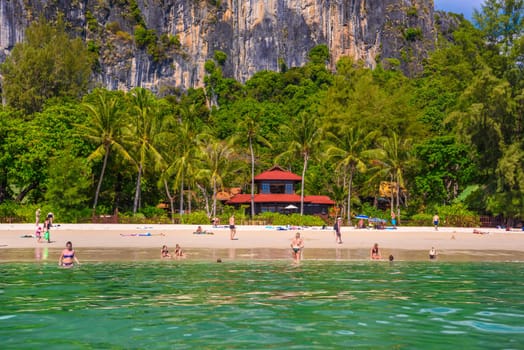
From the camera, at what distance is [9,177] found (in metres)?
53.8

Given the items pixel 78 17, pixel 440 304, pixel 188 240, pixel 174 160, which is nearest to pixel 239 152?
pixel 174 160

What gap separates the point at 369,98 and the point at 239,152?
68.3 ft

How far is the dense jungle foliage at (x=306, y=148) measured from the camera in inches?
2046

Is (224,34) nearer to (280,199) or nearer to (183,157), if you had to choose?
(280,199)

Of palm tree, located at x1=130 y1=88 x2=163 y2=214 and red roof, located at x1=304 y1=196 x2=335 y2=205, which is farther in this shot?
red roof, located at x1=304 y1=196 x2=335 y2=205

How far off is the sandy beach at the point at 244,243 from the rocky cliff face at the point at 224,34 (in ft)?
268

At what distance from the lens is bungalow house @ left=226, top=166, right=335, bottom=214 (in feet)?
204

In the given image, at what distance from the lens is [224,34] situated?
128 m

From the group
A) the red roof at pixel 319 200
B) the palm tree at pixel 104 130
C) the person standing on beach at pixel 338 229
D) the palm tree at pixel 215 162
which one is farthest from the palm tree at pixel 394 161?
the palm tree at pixel 104 130

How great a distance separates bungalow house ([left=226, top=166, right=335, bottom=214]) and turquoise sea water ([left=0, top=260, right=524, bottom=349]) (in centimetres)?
3996

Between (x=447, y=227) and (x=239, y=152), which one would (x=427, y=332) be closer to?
(x=447, y=227)

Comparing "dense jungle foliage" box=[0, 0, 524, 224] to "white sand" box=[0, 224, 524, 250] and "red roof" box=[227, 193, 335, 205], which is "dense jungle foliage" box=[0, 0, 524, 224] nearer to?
"red roof" box=[227, 193, 335, 205]

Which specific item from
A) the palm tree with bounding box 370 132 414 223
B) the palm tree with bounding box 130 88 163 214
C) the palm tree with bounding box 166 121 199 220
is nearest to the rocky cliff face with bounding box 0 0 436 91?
the palm tree with bounding box 166 121 199 220

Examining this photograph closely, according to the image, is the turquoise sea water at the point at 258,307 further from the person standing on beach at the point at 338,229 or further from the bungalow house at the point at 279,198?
the bungalow house at the point at 279,198
